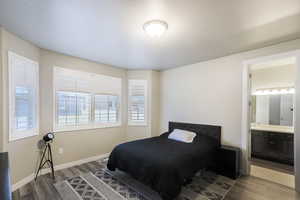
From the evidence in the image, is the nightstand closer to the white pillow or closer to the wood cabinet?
the white pillow

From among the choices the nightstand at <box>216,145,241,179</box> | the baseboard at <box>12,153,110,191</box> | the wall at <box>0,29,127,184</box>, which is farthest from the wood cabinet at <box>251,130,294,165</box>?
the baseboard at <box>12,153,110,191</box>

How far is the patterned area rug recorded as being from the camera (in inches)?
87.9

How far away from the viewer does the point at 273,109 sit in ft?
13.5

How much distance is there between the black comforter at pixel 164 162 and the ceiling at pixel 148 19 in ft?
6.17

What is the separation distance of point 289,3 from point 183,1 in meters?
1.14

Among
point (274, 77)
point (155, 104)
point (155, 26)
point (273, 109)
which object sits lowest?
point (273, 109)

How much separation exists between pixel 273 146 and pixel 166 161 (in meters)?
3.16

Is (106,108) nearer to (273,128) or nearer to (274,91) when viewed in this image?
(273,128)

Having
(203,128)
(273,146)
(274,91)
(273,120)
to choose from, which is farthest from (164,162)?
(274,91)

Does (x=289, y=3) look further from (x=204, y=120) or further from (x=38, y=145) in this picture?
(x=38, y=145)

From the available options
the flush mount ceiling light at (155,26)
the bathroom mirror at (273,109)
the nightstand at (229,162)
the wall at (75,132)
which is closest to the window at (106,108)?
the wall at (75,132)

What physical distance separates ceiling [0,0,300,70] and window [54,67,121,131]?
0.64m

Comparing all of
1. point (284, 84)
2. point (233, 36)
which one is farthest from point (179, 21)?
point (284, 84)

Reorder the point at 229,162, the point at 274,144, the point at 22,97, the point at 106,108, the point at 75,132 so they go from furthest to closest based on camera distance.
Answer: the point at 106,108
the point at 274,144
the point at 75,132
the point at 229,162
the point at 22,97
